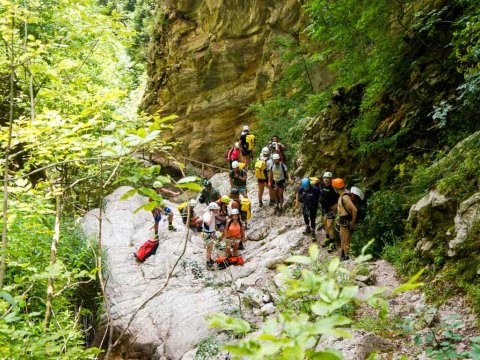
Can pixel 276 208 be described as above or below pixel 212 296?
above

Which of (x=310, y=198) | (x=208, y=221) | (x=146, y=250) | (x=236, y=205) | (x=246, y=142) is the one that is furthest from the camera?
(x=246, y=142)

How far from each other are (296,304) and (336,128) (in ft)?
18.5

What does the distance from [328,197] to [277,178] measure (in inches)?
115

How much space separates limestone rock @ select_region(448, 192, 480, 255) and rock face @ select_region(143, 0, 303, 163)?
15.3 m

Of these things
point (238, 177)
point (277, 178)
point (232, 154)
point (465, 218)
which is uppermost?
point (232, 154)

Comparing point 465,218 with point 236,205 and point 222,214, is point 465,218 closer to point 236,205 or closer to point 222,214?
point 236,205

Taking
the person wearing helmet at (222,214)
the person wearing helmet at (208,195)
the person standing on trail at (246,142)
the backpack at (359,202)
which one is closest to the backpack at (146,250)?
the person wearing helmet at (208,195)

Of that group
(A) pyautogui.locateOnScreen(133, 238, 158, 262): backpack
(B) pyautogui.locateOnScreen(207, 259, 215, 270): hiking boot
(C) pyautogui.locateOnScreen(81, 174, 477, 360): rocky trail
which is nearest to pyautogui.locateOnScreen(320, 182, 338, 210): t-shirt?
(C) pyautogui.locateOnScreen(81, 174, 477, 360): rocky trail

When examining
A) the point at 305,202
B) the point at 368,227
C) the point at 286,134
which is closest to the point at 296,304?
the point at 368,227

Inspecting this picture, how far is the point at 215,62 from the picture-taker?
21156 millimetres

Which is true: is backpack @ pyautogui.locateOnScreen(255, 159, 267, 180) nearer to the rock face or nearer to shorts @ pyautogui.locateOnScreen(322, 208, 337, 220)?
shorts @ pyautogui.locateOnScreen(322, 208, 337, 220)

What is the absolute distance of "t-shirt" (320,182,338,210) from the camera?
8.77 metres

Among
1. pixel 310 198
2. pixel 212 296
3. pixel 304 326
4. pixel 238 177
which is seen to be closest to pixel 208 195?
pixel 238 177

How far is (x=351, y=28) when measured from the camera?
27.8 feet
